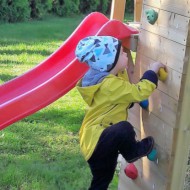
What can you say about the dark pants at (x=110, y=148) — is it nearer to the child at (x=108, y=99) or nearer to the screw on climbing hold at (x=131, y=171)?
the child at (x=108, y=99)

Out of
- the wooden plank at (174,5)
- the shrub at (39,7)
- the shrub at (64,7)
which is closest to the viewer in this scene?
the wooden plank at (174,5)

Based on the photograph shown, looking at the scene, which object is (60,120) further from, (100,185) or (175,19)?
(175,19)

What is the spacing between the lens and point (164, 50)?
3.13 m

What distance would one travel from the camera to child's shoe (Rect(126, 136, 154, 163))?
319 centimetres

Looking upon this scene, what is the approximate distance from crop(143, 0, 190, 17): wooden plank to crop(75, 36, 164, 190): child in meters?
0.34

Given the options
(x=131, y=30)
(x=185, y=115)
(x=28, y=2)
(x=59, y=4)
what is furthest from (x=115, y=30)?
(x=59, y=4)

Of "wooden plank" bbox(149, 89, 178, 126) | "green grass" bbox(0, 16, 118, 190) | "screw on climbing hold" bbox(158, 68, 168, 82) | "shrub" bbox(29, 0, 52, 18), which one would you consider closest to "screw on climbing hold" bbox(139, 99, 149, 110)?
"wooden plank" bbox(149, 89, 178, 126)

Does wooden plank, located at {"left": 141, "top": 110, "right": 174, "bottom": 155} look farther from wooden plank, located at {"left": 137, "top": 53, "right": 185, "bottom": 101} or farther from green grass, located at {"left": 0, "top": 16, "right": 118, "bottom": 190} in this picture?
green grass, located at {"left": 0, "top": 16, "right": 118, "bottom": 190}

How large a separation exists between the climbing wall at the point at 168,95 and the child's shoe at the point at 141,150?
57mm

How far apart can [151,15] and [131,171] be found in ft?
3.61

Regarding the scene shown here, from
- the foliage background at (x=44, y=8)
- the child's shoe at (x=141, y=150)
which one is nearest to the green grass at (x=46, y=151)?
the child's shoe at (x=141, y=150)

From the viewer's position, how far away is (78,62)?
345 cm

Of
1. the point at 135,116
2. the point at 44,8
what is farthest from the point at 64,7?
the point at 135,116

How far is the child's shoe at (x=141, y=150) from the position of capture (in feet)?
10.5
